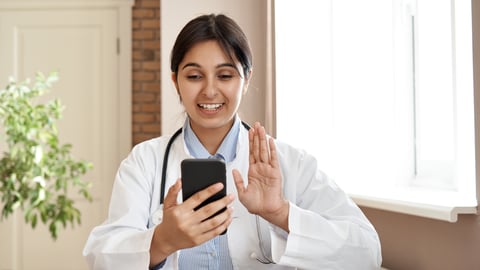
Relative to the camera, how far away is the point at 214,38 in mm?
1643

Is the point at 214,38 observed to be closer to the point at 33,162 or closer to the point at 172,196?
the point at 172,196

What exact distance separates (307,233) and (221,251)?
257 mm

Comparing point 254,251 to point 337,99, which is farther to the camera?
point 337,99

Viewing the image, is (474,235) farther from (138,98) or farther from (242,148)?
(138,98)

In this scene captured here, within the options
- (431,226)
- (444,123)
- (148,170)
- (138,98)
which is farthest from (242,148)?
(138,98)

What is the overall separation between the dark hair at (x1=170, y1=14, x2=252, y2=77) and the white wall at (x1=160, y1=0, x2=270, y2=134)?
167 centimetres

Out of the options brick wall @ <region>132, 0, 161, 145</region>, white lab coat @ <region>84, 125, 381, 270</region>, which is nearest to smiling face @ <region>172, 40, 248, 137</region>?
white lab coat @ <region>84, 125, 381, 270</region>

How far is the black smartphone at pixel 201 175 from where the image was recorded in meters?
1.38

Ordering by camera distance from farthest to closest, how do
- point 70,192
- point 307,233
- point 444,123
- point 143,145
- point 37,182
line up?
point 70,192, point 37,182, point 444,123, point 143,145, point 307,233

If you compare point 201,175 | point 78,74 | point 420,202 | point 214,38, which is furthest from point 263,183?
point 78,74

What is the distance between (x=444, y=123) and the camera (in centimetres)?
221

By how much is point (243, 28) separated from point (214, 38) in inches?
72.4

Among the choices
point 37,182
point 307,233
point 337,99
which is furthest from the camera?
point 37,182

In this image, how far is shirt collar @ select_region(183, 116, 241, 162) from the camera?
1.74m
